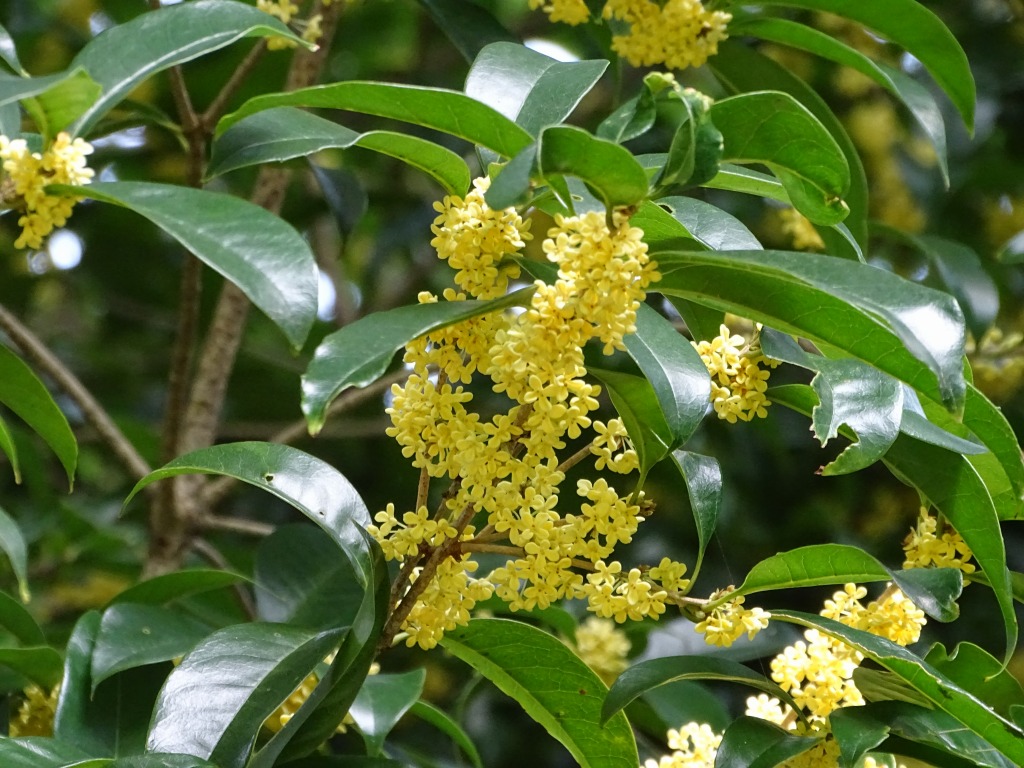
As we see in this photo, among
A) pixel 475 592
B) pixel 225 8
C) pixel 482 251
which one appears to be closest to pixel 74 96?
pixel 225 8

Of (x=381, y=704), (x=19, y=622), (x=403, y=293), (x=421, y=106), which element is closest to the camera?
(x=421, y=106)

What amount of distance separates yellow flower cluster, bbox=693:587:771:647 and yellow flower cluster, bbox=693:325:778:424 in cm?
14

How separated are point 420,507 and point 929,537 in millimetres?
421

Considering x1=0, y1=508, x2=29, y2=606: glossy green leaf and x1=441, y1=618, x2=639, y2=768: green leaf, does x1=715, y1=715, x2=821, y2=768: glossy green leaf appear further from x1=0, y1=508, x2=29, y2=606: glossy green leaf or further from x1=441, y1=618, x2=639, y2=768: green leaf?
x1=0, y1=508, x2=29, y2=606: glossy green leaf

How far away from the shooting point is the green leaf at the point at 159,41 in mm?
780

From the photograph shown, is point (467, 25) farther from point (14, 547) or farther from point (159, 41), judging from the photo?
point (14, 547)

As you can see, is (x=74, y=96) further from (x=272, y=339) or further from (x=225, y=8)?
(x=272, y=339)

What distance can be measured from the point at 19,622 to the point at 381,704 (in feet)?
1.29

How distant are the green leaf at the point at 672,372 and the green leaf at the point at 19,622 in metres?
0.72

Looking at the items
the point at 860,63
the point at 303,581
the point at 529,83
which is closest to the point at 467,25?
the point at 860,63

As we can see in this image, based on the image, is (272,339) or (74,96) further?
(272,339)

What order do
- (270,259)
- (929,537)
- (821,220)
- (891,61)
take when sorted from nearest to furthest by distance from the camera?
1. (270,259)
2. (821,220)
3. (929,537)
4. (891,61)

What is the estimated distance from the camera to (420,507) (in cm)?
83

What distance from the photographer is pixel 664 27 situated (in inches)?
50.3
